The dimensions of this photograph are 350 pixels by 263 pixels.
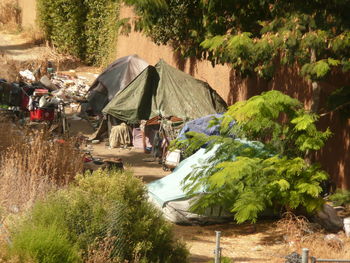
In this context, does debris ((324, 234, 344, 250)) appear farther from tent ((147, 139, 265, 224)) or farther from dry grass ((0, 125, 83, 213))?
dry grass ((0, 125, 83, 213))

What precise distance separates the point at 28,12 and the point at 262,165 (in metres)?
25.3

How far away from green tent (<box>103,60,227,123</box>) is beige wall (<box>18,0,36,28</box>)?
16483mm

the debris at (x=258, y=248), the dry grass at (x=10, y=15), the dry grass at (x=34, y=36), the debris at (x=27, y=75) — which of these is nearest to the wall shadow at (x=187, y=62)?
the debris at (x=27, y=75)

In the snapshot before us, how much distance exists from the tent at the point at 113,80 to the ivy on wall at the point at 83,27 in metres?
4.83

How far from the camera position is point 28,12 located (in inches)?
1320

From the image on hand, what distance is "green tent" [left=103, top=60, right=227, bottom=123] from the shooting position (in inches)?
639

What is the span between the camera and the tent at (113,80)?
1902cm

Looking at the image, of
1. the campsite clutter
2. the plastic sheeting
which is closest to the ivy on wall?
the campsite clutter

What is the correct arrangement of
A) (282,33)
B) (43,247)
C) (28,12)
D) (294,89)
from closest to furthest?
(43,247) → (282,33) → (294,89) → (28,12)

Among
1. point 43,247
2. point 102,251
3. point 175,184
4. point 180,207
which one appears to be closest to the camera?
point 43,247

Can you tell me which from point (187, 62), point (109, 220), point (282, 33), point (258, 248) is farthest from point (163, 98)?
point (109, 220)

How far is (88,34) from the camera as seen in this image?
85.5 feet

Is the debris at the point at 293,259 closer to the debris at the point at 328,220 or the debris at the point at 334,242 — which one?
the debris at the point at 334,242

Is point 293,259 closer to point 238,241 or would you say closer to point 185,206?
point 238,241
